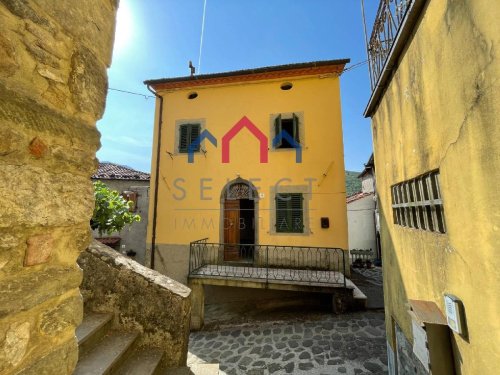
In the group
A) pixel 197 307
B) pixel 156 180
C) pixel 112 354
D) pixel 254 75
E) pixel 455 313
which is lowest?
pixel 197 307

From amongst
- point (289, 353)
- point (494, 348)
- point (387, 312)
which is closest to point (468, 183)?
point (494, 348)

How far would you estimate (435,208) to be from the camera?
2.21 metres

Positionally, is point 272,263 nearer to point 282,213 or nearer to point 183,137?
point 282,213

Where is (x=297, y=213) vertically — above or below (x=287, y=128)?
below

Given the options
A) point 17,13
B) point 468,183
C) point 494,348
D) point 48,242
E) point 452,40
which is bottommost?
point 494,348

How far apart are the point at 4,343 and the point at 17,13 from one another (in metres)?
1.40

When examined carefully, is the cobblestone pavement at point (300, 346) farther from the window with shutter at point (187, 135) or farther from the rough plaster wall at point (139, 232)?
the rough plaster wall at point (139, 232)

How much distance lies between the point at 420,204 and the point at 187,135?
9.03 m

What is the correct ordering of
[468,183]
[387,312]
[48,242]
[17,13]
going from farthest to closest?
[387,312] → [468,183] → [48,242] → [17,13]

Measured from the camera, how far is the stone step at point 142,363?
2375 millimetres

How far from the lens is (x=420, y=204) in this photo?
8.14 ft

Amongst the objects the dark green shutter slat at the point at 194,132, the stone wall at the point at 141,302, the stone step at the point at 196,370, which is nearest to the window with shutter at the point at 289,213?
the dark green shutter slat at the point at 194,132

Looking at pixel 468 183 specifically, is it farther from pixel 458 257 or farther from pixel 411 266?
pixel 411 266

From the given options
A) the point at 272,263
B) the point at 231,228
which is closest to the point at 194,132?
the point at 231,228
